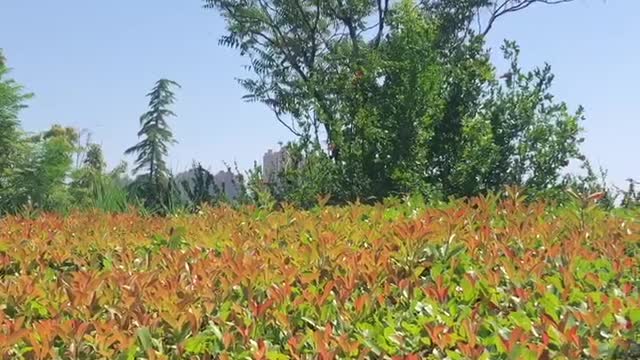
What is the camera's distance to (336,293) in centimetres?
234

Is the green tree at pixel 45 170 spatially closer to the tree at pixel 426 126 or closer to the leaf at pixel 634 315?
the tree at pixel 426 126

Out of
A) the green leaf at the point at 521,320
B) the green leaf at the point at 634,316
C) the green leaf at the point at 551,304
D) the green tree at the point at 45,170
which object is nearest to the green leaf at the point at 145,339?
the green leaf at the point at 521,320

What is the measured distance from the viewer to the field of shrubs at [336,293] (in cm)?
192

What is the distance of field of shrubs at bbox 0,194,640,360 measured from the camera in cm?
192

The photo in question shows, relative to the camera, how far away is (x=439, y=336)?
191 cm

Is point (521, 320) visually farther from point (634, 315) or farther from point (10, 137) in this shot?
point (10, 137)

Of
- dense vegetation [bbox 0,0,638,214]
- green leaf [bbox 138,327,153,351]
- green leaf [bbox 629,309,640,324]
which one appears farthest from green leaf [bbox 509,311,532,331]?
dense vegetation [bbox 0,0,638,214]

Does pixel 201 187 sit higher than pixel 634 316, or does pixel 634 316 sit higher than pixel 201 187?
pixel 201 187

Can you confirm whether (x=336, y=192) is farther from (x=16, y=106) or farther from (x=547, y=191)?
(x=16, y=106)

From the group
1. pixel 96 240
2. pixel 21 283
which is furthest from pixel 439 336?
pixel 96 240

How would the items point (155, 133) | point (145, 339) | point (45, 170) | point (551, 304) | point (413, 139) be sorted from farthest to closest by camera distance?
point (155, 133)
point (45, 170)
point (413, 139)
point (551, 304)
point (145, 339)

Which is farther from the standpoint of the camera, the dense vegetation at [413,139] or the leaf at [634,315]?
the dense vegetation at [413,139]

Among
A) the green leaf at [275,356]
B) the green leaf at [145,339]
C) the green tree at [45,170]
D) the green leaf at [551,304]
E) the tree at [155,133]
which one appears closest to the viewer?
the green leaf at [275,356]

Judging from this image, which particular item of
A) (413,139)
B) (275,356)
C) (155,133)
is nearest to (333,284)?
(275,356)
